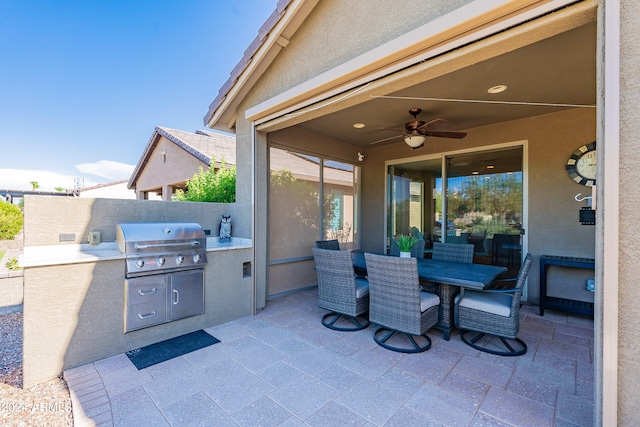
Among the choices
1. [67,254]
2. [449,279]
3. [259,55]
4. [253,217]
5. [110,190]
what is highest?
[259,55]

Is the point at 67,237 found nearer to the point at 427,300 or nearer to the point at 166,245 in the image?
the point at 166,245

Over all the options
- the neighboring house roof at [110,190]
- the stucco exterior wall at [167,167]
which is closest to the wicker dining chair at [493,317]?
the stucco exterior wall at [167,167]

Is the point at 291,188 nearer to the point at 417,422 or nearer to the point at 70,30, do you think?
the point at 417,422

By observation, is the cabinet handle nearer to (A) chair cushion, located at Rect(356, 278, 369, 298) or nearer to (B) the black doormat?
(B) the black doormat

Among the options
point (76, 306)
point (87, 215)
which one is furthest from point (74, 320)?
point (87, 215)

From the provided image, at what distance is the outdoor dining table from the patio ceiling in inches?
83.0

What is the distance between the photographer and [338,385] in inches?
89.8

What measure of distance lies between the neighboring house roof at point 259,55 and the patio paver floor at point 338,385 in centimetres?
332

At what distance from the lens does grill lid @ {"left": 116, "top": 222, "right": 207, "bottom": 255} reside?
2.83 m

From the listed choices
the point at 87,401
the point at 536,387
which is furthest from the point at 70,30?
the point at 536,387

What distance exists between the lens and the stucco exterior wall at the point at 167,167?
32.9 ft

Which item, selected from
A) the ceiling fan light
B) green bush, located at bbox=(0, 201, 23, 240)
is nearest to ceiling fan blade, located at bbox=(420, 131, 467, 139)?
the ceiling fan light

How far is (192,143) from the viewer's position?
10.1 m

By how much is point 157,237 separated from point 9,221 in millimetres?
9575
